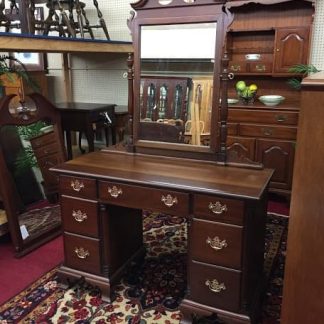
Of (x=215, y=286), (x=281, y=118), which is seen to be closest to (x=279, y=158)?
(x=281, y=118)

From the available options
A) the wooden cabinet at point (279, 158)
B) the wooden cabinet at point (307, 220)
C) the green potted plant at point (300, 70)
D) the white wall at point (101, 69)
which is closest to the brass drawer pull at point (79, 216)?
the wooden cabinet at point (307, 220)

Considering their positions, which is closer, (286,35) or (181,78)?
(181,78)

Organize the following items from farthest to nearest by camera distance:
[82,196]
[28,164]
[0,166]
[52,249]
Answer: [28,164]
[52,249]
[0,166]
[82,196]

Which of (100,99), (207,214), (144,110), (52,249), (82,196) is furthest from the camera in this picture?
(100,99)

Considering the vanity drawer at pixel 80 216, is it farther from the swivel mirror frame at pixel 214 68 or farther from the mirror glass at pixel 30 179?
the mirror glass at pixel 30 179

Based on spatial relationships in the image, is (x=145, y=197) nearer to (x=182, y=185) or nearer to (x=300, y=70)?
(x=182, y=185)

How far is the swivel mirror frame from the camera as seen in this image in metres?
1.83

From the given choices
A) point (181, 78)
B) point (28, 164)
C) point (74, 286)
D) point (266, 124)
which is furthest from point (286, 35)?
point (74, 286)

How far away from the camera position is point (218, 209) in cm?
161

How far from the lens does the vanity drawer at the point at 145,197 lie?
168 centimetres

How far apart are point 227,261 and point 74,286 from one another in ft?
→ 3.24

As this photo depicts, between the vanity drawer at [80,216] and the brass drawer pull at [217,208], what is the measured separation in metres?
0.63

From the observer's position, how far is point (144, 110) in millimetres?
2080

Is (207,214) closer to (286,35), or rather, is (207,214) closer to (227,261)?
(227,261)
